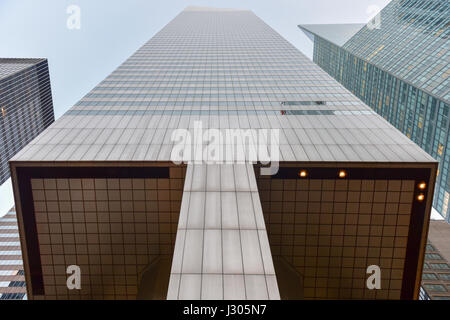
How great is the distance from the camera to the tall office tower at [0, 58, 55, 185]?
4626 inches

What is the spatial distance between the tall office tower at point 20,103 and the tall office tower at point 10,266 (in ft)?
135

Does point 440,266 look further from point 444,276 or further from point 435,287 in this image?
point 435,287

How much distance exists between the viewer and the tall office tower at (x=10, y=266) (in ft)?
236

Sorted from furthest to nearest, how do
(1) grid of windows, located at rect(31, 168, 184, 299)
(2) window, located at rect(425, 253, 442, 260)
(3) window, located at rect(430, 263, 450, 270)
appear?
(2) window, located at rect(425, 253, 442, 260)
(3) window, located at rect(430, 263, 450, 270)
(1) grid of windows, located at rect(31, 168, 184, 299)

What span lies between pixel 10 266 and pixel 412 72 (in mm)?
141051

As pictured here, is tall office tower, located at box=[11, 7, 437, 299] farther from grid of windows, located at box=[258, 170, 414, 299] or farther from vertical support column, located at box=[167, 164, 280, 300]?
vertical support column, located at box=[167, 164, 280, 300]

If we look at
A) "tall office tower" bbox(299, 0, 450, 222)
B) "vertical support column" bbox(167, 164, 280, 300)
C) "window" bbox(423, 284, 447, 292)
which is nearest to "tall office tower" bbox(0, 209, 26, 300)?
"vertical support column" bbox(167, 164, 280, 300)

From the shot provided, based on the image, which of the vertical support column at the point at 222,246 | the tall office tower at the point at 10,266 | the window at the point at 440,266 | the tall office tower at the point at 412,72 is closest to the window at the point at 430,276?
the window at the point at 440,266

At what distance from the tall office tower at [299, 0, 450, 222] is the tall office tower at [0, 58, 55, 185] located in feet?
516

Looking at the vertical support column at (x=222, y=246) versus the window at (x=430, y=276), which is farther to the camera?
the window at (x=430, y=276)

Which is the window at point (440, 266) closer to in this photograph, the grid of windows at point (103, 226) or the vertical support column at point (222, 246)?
the grid of windows at point (103, 226)

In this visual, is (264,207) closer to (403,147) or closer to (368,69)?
(403,147)
